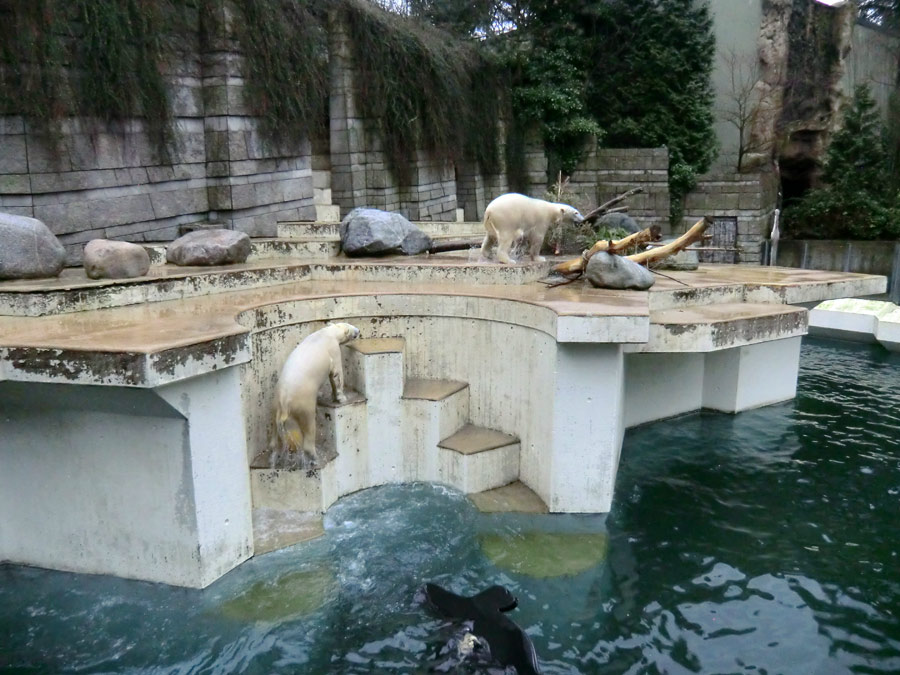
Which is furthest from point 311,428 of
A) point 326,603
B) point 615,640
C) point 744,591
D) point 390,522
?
point 744,591

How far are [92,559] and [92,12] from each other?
6.75m

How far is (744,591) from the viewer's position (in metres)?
5.25

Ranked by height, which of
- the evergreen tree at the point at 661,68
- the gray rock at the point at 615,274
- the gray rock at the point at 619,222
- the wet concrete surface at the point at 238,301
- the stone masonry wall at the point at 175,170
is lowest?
the wet concrete surface at the point at 238,301

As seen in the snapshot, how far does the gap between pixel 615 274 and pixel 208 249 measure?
462 centimetres

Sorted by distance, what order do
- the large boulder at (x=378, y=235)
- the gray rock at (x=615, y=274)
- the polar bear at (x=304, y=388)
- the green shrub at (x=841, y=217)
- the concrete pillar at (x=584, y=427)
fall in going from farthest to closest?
the green shrub at (x=841, y=217) < the large boulder at (x=378, y=235) < the gray rock at (x=615, y=274) < the concrete pillar at (x=584, y=427) < the polar bear at (x=304, y=388)

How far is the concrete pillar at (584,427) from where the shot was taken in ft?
19.7

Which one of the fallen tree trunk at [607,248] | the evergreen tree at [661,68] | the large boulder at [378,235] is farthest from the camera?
the evergreen tree at [661,68]

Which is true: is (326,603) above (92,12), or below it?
below

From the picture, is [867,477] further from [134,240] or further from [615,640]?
[134,240]

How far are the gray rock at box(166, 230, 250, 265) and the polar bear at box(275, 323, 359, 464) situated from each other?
2674 mm

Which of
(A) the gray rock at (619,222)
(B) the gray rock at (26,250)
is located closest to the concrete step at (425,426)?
(B) the gray rock at (26,250)

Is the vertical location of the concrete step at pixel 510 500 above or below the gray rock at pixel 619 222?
below

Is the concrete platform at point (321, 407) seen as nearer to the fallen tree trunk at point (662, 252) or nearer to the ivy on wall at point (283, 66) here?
the fallen tree trunk at point (662, 252)

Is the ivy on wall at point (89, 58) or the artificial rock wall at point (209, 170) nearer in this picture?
the ivy on wall at point (89, 58)
